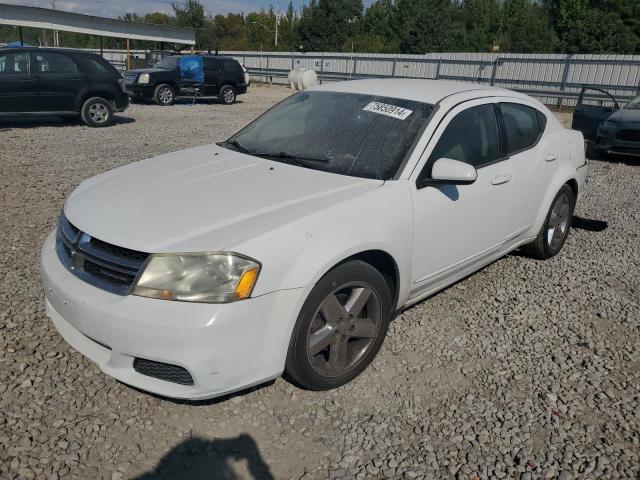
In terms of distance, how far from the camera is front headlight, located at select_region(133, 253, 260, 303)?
233cm

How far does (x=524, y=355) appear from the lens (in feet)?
11.1

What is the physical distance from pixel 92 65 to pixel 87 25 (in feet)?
58.8

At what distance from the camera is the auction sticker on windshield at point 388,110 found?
11.3 feet

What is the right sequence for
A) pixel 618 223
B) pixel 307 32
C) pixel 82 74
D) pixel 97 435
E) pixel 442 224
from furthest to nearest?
pixel 307 32 < pixel 82 74 < pixel 618 223 < pixel 442 224 < pixel 97 435

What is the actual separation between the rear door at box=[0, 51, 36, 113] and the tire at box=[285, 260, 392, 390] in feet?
34.9

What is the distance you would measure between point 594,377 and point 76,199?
3.22 metres

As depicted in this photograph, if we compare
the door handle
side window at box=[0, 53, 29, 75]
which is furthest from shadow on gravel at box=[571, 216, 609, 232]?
side window at box=[0, 53, 29, 75]

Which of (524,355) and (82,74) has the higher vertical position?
(82,74)

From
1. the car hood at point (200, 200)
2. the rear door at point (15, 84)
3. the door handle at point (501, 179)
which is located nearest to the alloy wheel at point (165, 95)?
the rear door at point (15, 84)

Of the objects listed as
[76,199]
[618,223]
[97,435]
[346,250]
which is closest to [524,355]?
[346,250]

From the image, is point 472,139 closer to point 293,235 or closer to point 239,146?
point 239,146

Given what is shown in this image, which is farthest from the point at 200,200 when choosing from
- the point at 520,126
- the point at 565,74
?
the point at 565,74

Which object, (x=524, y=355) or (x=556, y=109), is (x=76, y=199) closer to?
(x=524, y=355)

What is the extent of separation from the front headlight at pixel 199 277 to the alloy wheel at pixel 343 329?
0.47 meters
